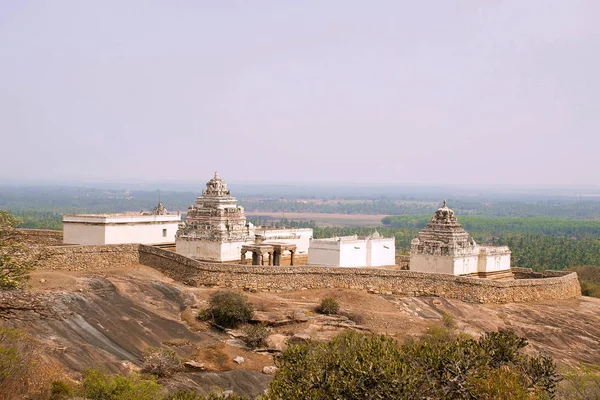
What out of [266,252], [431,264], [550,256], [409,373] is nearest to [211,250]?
[266,252]

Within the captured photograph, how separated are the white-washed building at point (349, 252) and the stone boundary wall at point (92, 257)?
8.75m

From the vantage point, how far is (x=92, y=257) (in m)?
34.1

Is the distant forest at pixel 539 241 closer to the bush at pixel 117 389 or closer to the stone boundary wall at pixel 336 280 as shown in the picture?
the stone boundary wall at pixel 336 280

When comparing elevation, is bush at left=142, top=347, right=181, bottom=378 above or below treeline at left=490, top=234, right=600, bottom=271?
above

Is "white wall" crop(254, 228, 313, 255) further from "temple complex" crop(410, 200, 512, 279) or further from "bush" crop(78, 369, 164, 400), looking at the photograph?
"bush" crop(78, 369, 164, 400)

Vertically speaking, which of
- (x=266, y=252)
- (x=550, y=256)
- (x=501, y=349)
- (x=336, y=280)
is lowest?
(x=550, y=256)

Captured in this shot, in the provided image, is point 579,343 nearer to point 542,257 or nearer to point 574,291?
point 574,291

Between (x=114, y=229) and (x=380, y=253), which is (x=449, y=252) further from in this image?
(x=114, y=229)

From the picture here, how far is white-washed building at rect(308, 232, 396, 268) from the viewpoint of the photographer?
36.0 m

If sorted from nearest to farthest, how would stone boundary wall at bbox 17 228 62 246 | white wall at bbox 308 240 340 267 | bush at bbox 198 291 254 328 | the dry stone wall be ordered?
1. bush at bbox 198 291 254 328
2. the dry stone wall
3. white wall at bbox 308 240 340 267
4. stone boundary wall at bbox 17 228 62 246

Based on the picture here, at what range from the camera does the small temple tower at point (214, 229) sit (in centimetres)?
3653

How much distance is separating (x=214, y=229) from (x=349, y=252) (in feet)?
22.0

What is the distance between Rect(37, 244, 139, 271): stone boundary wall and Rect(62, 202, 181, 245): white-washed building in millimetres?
2531

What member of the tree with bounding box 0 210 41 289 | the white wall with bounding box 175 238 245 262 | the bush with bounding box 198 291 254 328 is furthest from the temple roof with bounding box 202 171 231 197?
the tree with bounding box 0 210 41 289
